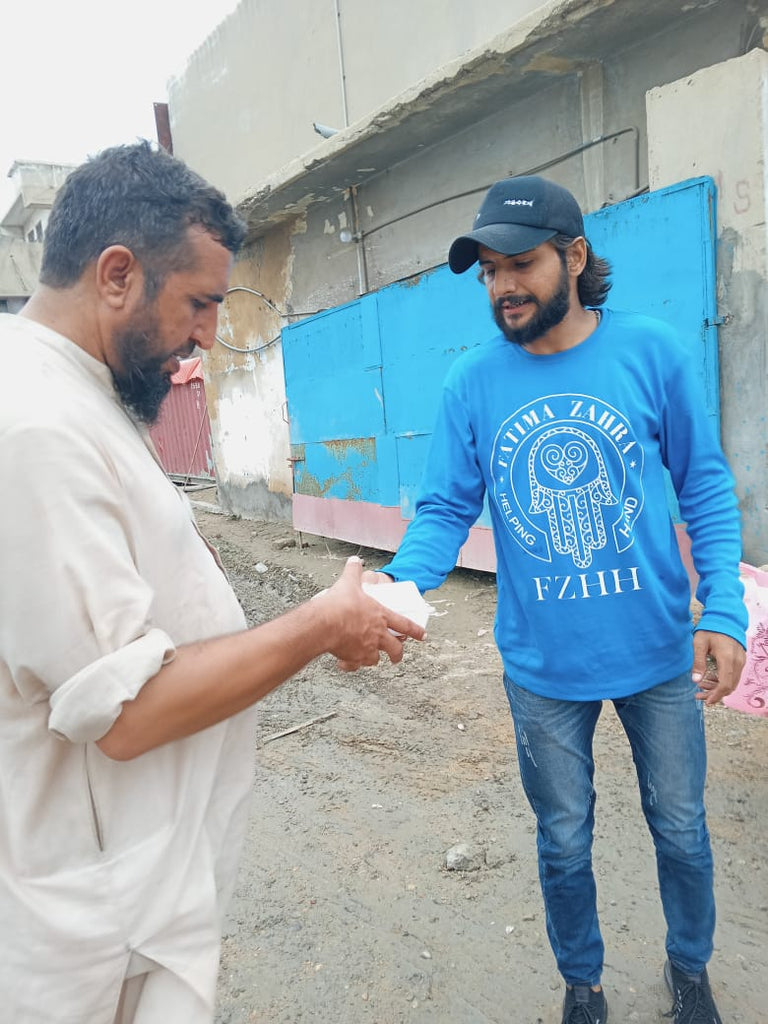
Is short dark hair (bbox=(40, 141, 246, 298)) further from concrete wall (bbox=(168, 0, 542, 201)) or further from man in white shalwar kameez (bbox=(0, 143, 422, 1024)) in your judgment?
concrete wall (bbox=(168, 0, 542, 201))

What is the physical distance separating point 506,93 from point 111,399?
18.1ft

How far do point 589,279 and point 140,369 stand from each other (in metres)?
1.23

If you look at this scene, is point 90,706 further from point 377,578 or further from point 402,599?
point 377,578

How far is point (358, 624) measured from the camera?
1312 mm

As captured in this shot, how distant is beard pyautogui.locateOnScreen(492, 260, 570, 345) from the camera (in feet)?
5.98

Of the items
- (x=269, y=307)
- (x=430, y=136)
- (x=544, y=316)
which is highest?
(x=430, y=136)

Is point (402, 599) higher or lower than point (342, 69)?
lower

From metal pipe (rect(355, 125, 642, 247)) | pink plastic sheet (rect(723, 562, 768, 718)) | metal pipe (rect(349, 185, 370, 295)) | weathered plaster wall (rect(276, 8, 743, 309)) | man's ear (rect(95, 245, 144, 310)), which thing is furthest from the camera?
metal pipe (rect(349, 185, 370, 295))

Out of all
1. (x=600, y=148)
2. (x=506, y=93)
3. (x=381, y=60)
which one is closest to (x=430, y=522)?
(x=600, y=148)

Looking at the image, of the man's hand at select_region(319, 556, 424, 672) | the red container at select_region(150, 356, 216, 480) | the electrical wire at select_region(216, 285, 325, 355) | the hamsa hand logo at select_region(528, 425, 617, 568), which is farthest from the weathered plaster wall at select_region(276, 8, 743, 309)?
the red container at select_region(150, 356, 216, 480)

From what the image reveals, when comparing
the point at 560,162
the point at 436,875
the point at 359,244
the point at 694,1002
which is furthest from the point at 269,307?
the point at 694,1002

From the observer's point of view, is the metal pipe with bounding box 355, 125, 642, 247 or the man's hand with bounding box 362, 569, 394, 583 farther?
the metal pipe with bounding box 355, 125, 642, 247

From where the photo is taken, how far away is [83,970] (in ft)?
3.43

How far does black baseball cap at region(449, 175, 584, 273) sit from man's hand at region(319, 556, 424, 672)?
865 millimetres
